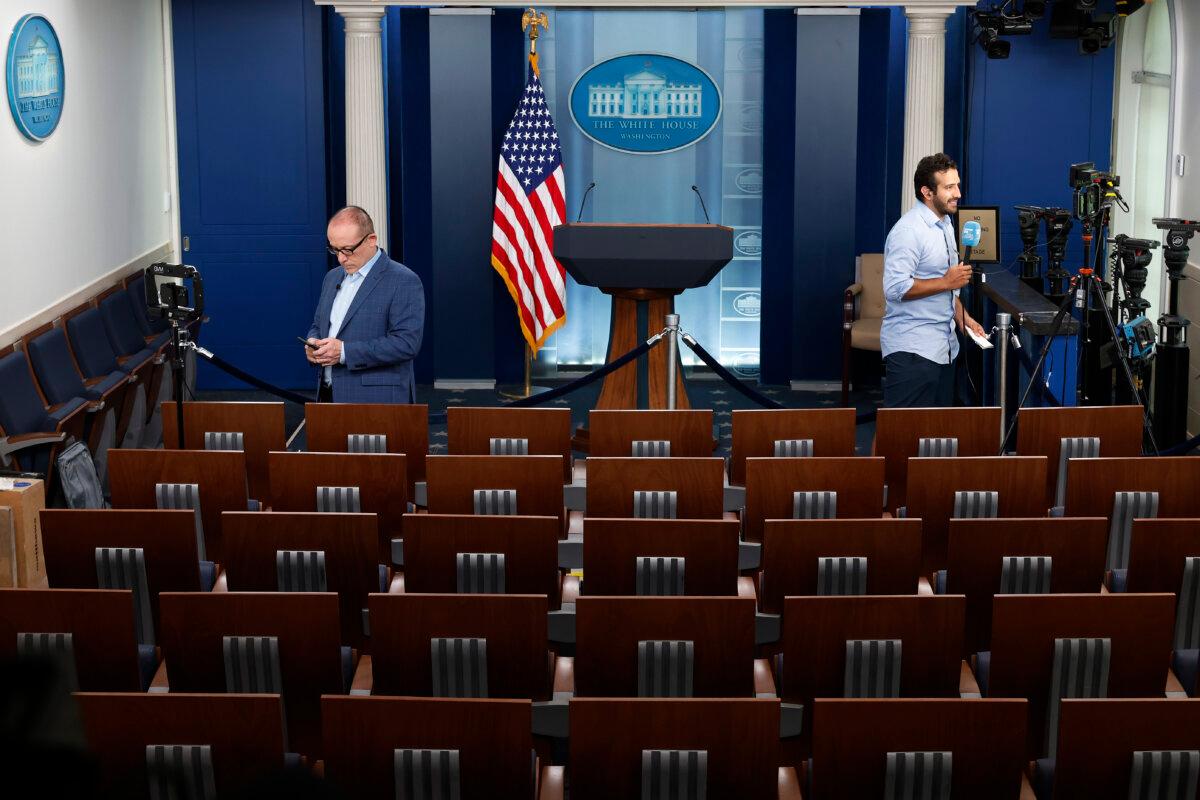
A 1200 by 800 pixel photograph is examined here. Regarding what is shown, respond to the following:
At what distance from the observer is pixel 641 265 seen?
809cm

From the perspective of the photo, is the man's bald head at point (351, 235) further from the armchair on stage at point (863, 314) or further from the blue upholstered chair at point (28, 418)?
the armchair on stage at point (863, 314)

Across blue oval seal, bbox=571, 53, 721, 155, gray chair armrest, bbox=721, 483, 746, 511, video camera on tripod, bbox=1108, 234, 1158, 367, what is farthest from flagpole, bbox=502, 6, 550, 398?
gray chair armrest, bbox=721, 483, 746, 511

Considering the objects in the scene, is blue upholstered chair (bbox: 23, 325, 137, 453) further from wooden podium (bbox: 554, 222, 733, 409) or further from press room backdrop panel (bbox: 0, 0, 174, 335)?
wooden podium (bbox: 554, 222, 733, 409)

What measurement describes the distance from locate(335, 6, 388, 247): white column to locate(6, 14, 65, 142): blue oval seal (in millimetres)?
2396

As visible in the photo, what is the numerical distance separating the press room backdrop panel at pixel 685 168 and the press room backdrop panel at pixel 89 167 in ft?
A: 9.79

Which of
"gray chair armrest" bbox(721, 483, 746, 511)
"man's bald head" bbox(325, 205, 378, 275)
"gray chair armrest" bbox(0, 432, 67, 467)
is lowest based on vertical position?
"gray chair armrest" bbox(721, 483, 746, 511)

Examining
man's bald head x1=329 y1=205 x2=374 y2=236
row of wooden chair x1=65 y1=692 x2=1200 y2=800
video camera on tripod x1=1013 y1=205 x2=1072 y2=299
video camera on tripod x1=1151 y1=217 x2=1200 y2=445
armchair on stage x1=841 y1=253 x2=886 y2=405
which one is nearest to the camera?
row of wooden chair x1=65 y1=692 x2=1200 y2=800

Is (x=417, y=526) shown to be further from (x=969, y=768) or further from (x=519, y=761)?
(x=969, y=768)

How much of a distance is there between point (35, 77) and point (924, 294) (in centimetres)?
491

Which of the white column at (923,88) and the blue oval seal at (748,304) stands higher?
the white column at (923,88)

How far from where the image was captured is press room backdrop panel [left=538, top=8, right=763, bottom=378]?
36.3 ft

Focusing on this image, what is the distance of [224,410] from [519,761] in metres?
3.27

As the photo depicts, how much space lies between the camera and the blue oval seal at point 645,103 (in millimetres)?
11086

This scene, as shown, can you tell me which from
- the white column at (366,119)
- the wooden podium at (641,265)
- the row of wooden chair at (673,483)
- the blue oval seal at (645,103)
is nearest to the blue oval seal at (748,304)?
the blue oval seal at (645,103)
